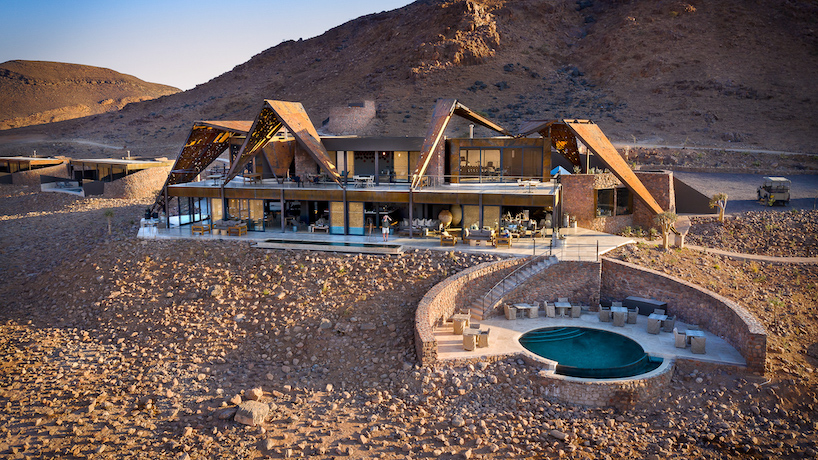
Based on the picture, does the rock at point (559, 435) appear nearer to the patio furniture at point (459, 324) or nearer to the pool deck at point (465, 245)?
the patio furniture at point (459, 324)

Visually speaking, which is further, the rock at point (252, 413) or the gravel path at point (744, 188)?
the gravel path at point (744, 188)

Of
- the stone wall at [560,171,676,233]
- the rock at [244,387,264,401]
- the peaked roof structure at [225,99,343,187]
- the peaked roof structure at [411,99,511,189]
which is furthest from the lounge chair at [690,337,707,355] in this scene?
the peaked roof structure at [225,99,343,187]

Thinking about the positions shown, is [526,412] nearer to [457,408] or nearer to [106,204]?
[457,408]

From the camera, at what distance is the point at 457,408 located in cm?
1487

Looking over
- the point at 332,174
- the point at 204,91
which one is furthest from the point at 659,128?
the point at 204,91

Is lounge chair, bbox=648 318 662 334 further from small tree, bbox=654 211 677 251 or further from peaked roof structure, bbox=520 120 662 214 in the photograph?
peaked roof structure, bbox=520 120 662 214

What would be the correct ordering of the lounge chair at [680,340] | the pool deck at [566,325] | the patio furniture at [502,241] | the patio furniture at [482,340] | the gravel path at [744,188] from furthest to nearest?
the gravel path at [744,188] → the patio furniture at [502,241] → the lounge chair at [680,340] → the patio furniture at [482,340] → the pool deck at [566,325]

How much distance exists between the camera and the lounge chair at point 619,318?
19.1m

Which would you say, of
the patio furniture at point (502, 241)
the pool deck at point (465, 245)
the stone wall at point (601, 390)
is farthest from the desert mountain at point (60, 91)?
the stone wall at point (601, 390)

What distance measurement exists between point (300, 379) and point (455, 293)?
616 cm

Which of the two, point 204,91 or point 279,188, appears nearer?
point 279,188

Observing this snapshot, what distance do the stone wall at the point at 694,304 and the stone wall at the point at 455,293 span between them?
138 inches

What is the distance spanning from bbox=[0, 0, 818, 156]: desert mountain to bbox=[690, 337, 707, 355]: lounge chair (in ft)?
132

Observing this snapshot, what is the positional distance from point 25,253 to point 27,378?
12.8m
